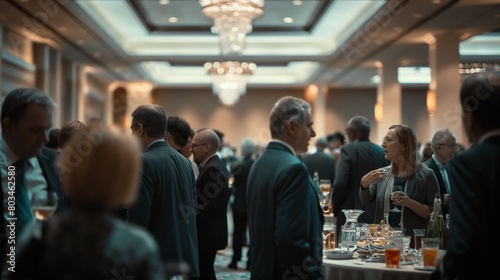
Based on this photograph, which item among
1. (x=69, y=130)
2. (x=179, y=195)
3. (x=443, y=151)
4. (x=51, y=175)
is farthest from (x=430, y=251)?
(x=443, y=151)

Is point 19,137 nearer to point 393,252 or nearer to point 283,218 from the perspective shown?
point 283,218

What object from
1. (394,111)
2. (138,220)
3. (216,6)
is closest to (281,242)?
(138,220)

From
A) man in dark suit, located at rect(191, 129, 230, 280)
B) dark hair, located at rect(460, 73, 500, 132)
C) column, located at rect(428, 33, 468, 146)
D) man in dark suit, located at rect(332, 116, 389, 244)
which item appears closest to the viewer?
dark hair, located at rect(460, 73, 500, 132)

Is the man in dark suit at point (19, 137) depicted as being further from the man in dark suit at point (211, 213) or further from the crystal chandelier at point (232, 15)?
the crystal chandelier at point (232, 15)

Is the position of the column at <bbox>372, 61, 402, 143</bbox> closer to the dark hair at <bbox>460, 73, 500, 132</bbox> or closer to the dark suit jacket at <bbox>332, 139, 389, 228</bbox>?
the dark suit jacket at <bbox>332, 139, 389, 228</bbox>

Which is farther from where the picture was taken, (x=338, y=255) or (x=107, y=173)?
(x=338, y=255)

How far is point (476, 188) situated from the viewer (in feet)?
8.38

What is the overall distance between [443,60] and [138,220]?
362 inches

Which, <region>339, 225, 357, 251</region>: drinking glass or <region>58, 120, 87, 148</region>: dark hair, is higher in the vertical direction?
<region>58, 120, 87, 148</region>: dark hair

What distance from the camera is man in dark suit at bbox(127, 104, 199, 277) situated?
362 cm

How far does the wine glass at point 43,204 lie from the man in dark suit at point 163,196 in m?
1.05

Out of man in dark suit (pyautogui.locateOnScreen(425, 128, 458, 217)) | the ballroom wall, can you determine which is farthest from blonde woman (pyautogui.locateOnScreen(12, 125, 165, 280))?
the ballroom wall

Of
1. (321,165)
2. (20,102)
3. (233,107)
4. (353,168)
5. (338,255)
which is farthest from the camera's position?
(233,107)

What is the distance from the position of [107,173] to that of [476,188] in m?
1.56
